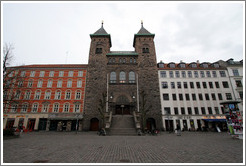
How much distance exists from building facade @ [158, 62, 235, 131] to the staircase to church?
11.1 m

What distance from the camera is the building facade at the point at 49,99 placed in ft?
95.1

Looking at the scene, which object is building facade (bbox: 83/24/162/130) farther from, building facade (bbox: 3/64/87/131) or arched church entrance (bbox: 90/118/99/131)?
building facade (bbox: 3/64/87/131)

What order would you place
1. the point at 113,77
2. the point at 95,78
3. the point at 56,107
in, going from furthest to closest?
the point at 113,77, the point at 95,78, the point at 56,107

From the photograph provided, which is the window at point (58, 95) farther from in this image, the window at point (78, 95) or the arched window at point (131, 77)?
the arched window at point (131, 77)

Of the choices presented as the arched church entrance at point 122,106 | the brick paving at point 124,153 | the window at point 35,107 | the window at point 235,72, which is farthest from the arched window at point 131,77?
the window at point 235,72

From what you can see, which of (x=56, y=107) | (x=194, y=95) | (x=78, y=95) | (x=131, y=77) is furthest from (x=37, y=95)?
(x=194, y=95)

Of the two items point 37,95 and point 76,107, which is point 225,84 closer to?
point 76,107

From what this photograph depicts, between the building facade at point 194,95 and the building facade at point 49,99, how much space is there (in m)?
22.1

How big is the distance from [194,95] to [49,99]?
37.3 metres

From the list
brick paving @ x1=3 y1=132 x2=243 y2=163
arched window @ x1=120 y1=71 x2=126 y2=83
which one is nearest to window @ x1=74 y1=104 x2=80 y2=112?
arched window @ x1=120 y1=71 x2=126 y2=83

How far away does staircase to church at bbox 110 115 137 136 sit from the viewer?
63.6ft

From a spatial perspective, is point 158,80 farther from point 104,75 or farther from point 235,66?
point 235,66

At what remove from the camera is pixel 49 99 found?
30625 mm

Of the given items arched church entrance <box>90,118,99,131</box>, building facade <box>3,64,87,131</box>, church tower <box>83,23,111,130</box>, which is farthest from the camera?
building facade <box>3,64,87,131</box>
